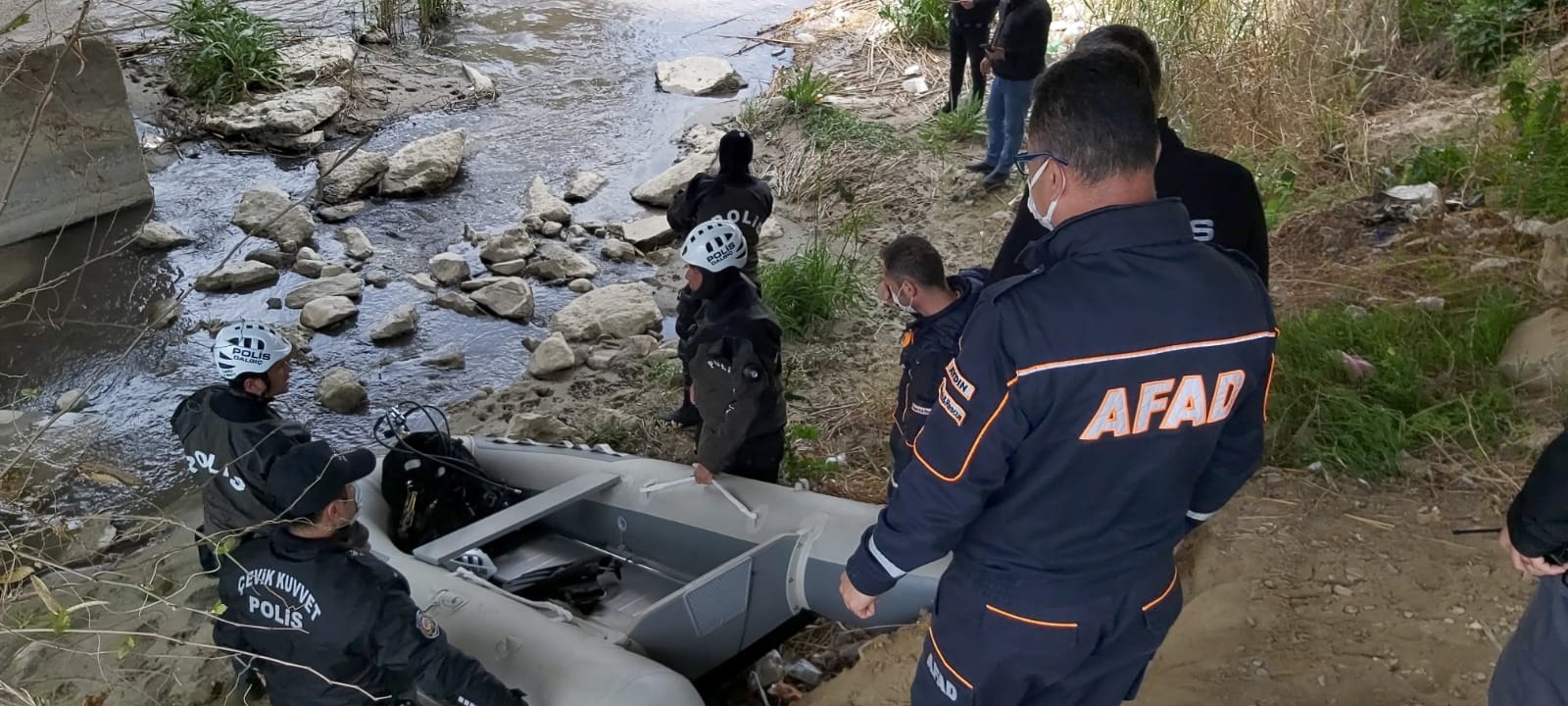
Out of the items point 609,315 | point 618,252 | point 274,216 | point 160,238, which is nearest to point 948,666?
point 609,315

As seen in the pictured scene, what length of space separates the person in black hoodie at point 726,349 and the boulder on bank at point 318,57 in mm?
5935

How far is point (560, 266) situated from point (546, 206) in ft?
2.50

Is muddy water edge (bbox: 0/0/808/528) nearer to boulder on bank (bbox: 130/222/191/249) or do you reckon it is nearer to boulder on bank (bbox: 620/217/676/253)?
boulder on bank (bbox: 130/222/191/249)

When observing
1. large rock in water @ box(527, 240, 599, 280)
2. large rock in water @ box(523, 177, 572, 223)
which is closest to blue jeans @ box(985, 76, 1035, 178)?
large rock in water @ box(527, 240, 599, 280)

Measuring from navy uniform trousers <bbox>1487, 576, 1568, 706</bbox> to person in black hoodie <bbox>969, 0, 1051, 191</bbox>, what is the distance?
14.4ft

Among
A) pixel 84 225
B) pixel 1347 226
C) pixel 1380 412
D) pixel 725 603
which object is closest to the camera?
pixel 725 603

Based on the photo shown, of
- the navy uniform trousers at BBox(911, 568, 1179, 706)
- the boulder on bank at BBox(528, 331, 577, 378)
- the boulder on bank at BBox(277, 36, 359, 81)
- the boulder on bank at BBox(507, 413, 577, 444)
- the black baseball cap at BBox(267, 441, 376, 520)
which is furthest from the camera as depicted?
the boulder on bank at BBox(277, 36, 359, 81)

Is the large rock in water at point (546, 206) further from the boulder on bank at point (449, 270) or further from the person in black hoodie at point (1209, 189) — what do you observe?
the person in black hoodie at point (1209, 189)

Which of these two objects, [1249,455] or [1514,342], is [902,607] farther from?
[1514,342]

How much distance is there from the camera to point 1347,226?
521 centimetres

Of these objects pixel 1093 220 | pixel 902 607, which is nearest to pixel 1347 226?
pixel 902 607

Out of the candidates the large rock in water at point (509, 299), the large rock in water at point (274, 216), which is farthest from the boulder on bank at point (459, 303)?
the large rock in water at point (274, 216)

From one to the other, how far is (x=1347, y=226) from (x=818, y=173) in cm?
309

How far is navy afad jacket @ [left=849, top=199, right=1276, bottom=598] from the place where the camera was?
5.45ft
